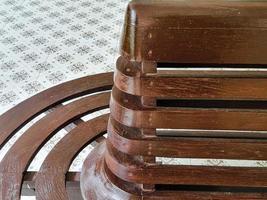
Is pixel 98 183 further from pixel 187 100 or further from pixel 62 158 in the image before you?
pixel 187 100

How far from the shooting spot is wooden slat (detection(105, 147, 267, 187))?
90cm

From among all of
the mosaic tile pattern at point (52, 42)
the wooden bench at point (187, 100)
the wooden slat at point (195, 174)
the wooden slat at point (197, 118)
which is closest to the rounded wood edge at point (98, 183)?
the wooden bench at point (187, 100)

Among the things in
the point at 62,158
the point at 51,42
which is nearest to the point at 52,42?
the point at 51,42

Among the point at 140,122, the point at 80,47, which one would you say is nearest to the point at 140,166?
the point at 140,122

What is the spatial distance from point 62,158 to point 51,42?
64.0 inches

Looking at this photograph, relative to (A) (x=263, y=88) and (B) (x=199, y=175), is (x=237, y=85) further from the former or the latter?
(B) (x=199, y=175)

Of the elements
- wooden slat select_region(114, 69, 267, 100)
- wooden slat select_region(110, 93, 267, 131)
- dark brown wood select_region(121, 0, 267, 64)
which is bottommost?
wooden slat select_region(110, 93, 267, 131)

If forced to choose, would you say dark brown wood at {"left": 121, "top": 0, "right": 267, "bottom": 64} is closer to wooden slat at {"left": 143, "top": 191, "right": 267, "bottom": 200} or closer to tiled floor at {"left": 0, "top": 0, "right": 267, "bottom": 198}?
wooden slat at {"left": 143, "top": 191, "right": 267, "bottom": 200}

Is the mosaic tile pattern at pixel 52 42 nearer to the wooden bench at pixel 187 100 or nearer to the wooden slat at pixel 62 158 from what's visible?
the wooden slat at pixel 62 158

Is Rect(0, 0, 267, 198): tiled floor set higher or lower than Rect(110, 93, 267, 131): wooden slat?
lower

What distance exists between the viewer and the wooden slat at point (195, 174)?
2.94ft

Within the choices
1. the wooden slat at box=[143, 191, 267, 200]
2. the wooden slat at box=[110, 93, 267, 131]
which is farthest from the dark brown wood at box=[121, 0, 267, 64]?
the wooden slat at box=[143, 191, 267, 200]

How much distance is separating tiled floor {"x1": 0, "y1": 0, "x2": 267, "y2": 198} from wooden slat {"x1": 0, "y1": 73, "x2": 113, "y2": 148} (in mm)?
508

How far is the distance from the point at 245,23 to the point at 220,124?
0.74 ft
